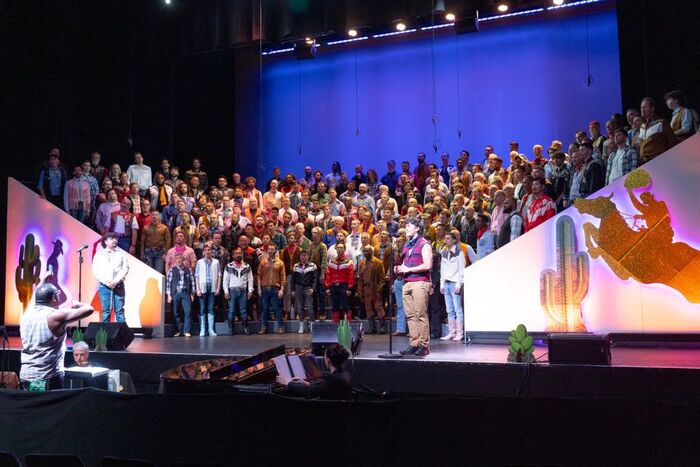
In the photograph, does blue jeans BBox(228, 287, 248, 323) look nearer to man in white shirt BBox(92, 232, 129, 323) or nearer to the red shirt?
the red shirt

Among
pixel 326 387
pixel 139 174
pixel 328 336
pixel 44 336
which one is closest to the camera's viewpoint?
pixel 326 387

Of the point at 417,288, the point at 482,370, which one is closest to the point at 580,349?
the point at 482,370

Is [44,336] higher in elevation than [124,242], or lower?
lower

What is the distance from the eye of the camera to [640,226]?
29.8ft

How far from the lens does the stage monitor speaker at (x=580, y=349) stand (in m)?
7.10

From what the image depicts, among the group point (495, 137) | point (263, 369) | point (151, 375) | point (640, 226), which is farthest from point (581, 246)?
point (495, 137)

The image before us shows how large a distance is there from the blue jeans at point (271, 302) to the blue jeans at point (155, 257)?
209 cm

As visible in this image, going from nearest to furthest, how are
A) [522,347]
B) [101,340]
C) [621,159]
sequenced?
[522,347] < [621,159] < [101,340]

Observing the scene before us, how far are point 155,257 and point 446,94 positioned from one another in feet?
27.5

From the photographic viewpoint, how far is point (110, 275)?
38.5 feet

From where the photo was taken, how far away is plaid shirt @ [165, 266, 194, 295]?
12.3 metres

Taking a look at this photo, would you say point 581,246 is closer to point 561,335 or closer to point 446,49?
point 561,335

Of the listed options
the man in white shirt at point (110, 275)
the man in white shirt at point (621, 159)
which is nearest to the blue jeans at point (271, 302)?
the man in white shirt at point (110, 275)

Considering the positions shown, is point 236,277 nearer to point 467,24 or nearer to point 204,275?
point 204,275
